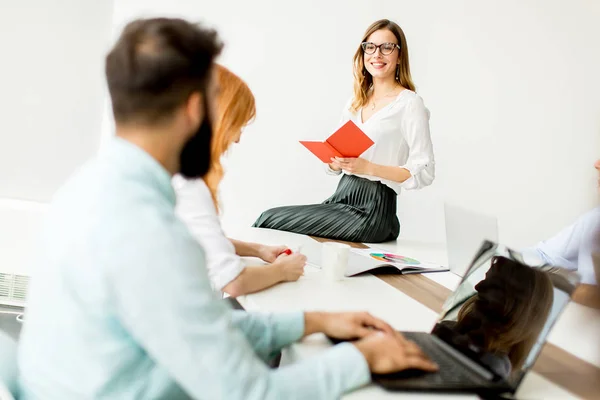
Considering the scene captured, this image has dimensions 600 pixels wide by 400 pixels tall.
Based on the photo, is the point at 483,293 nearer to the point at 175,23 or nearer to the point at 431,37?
the point at 175,23

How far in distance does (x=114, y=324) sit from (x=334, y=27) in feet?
10.1

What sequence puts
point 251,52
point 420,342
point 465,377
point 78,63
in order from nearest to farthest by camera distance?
point 465,377 → point 420,342 → point 78,63 → point 251,52

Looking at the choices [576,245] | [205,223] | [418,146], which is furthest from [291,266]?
[418,146]

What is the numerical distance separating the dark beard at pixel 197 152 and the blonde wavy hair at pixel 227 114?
0.40 meters

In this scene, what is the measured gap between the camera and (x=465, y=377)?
840 millimetres

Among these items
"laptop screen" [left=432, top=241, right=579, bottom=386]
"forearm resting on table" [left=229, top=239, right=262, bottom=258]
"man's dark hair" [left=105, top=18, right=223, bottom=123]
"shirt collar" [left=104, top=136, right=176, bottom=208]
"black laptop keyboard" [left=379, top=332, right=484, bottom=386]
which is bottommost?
"forearm resting on table" [left=229, top=239, right=262, bottom=258]

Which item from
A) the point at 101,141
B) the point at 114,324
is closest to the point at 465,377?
the point at 114,324

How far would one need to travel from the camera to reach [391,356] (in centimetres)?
82

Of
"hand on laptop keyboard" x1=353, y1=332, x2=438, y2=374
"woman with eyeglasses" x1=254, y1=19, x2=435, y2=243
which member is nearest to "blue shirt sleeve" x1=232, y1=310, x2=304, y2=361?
"hand on laptop keyboard" x1=353, y1=332, x2=438, y2=374

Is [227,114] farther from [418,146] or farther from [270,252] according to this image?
[418,146]

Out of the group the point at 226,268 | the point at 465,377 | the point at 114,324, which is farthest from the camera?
the point at 226,268

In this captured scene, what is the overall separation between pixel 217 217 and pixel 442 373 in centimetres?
60

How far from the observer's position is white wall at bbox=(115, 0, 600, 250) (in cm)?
347

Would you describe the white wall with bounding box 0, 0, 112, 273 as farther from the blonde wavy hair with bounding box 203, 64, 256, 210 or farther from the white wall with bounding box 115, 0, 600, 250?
the blonde wavy hair with bounding box 203, 64, 256, 210
